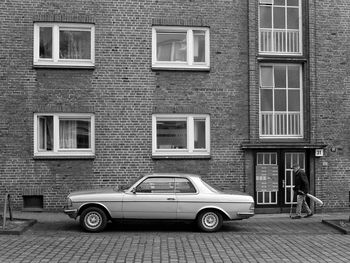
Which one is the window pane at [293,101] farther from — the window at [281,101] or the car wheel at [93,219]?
the car wheel at [93,219]

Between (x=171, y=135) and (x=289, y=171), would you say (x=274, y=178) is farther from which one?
(x=171, y=135)

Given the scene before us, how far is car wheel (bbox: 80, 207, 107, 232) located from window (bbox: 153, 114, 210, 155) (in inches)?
188

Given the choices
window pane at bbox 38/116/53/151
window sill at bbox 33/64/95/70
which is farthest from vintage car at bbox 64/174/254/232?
window sill at bbox 33/64/95/70

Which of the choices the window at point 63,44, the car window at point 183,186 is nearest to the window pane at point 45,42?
the window at point 63,44

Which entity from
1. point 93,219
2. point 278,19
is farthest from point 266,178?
point 93,219

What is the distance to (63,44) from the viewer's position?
53.1ft

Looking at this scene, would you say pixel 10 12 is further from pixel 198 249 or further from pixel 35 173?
pixel 198 249

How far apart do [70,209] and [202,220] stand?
3.28m

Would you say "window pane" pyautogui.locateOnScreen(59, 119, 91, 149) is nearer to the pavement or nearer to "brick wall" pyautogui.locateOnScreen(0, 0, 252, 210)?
"brick wall" pyautogui.locateOnScreen(0, 0, 252, 210)

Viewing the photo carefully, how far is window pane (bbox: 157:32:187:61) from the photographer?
16625 mm

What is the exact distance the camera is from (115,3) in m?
16.3

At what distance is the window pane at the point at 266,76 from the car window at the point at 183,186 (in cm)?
624

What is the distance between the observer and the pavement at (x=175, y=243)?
Answer: 906 cm

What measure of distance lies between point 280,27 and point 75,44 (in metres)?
→ 7.16
